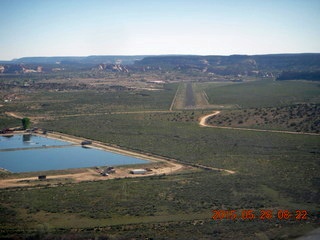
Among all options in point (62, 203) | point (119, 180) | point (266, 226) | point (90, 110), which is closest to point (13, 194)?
point (62, 203)

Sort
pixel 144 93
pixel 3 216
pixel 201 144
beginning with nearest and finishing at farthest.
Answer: pixel 3 216
pixel 201 144
pixel 144 93

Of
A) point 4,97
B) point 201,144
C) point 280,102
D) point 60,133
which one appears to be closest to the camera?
point 201,144

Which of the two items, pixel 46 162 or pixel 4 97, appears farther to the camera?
pixel 4 97

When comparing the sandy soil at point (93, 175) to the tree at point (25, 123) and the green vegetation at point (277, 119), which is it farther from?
the green vegetation at point (277, 119)

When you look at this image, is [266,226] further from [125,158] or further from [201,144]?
[201,144]

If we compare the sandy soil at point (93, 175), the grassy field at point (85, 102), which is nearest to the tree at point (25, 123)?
the grassy field at point (85, 102)

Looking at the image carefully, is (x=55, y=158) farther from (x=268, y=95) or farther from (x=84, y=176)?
(x=268, y=95)

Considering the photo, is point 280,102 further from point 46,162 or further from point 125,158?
point 46,162
